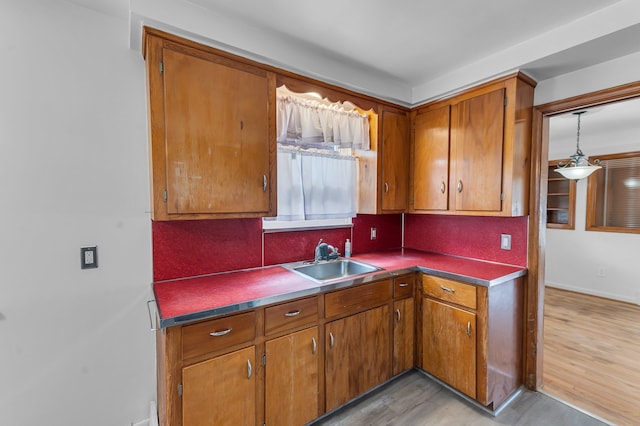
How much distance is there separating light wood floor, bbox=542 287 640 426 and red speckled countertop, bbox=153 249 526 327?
100cm

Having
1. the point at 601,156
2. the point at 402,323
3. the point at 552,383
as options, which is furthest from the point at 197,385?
the point at 601,156

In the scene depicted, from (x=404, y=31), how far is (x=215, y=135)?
4.24 feet

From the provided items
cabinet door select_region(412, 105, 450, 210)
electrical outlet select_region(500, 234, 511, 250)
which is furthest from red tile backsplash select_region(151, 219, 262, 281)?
electrical outlet select_region(500, 234, 511, 250)

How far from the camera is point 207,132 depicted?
1629 mm

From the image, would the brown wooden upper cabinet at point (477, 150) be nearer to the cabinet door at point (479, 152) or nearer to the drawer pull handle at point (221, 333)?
the cabinet door at point (479, 152)

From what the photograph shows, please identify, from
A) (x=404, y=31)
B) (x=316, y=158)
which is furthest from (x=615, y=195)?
(x=316, y=158)

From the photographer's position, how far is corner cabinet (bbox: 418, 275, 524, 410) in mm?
1910

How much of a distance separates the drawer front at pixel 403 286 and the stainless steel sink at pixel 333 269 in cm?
18

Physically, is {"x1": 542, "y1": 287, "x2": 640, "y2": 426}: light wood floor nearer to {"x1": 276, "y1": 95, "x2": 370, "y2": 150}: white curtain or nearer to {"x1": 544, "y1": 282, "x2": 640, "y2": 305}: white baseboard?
{"x1": 544, "y1": 282, "x2": 640, "y2": 305}: white baseboard

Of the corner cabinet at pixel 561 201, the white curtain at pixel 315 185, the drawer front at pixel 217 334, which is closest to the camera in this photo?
the drawer front at pixel 217 334

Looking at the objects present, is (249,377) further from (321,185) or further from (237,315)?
(321,185)

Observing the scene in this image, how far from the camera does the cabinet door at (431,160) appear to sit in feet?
7.97

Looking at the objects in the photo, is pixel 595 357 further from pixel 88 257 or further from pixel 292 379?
pixel 88 257

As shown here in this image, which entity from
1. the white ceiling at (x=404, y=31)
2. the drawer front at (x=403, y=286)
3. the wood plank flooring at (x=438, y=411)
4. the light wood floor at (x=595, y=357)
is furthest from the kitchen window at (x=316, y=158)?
the light wood floor at (x=595, y=357)
